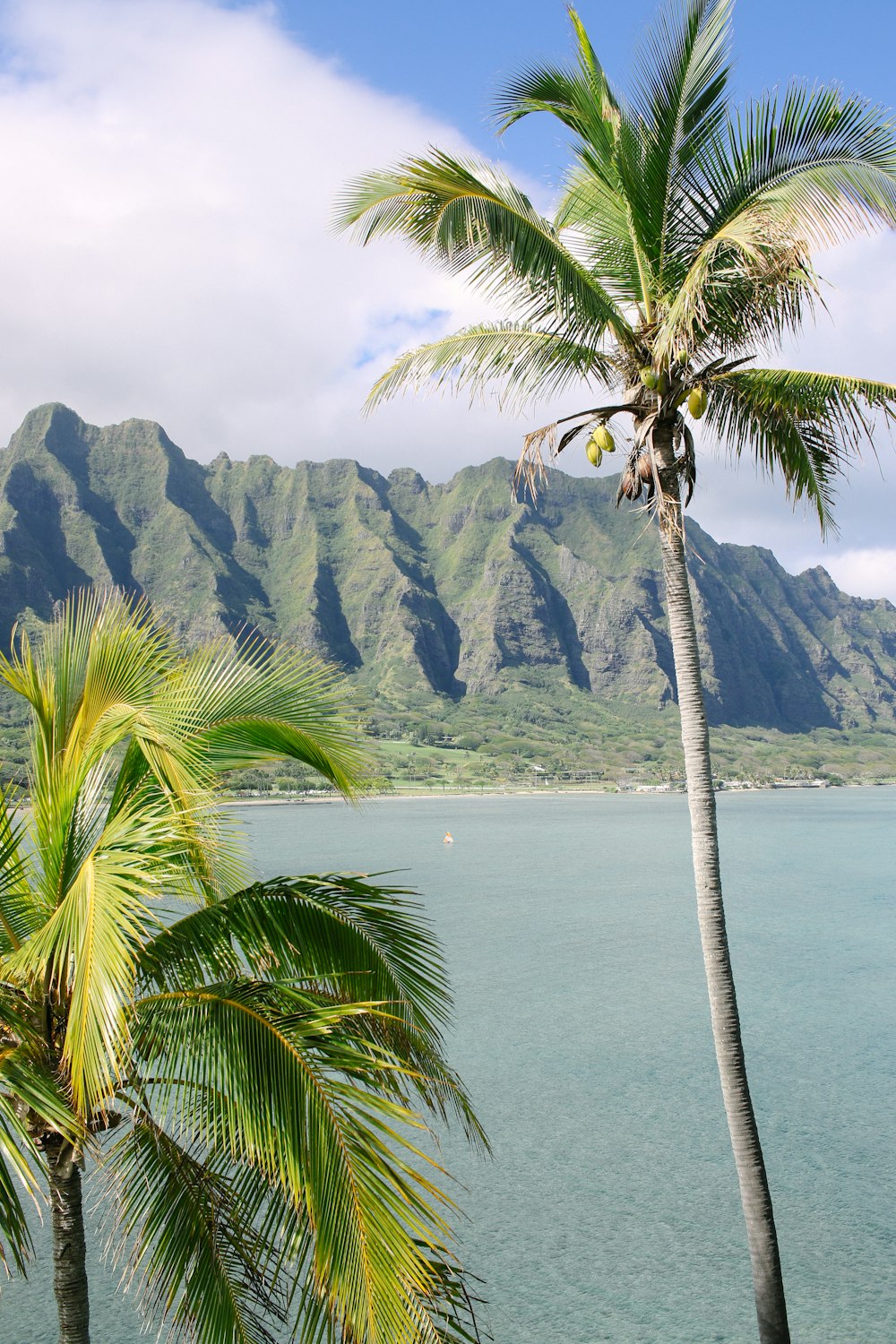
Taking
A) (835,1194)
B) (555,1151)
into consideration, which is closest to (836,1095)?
(835,1194)

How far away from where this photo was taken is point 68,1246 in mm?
4934

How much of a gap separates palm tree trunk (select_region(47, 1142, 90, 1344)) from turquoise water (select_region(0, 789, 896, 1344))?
3079mm

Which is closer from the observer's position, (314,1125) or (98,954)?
(98,954)

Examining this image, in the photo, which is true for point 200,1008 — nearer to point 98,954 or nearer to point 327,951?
point 327,951

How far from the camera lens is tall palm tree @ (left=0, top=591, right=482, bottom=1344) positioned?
3.80 meters

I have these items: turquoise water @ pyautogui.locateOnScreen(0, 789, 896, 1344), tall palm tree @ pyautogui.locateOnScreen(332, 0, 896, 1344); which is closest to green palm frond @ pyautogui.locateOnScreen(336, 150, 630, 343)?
tall palm tree @ pyautogui.locateOnScreen(332, 0, 896, 1344)

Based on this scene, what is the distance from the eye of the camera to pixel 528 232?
280 inches

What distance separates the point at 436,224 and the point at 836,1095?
19.7 m

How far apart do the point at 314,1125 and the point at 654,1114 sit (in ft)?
56.5

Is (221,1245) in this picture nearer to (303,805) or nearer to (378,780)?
(378,780)

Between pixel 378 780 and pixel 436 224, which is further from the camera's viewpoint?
pixel 436 224

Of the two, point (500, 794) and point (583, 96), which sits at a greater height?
point (583, 96)

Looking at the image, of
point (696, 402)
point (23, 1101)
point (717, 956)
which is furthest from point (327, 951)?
point (696, 402)

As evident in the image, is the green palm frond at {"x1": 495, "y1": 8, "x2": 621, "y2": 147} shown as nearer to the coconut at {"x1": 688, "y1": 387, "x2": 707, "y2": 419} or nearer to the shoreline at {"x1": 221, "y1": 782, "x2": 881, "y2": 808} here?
the coconut at {"x1": 688, "y1": 387, "x2": 707, "y2": 419}
